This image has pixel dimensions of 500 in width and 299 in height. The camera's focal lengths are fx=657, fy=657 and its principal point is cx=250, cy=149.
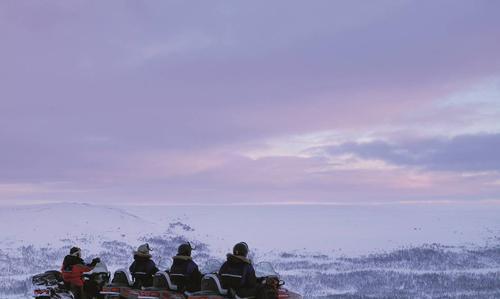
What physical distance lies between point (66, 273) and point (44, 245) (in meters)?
49.7

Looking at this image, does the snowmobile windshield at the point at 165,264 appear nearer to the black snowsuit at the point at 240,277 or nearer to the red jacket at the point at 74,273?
the red jacket at the point at 74,273

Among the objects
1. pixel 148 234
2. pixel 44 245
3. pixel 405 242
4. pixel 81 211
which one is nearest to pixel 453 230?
pixel 405 242

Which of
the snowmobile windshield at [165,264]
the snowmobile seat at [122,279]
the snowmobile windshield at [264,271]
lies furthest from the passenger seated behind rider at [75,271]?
the snowmobile windshield at [264,271]

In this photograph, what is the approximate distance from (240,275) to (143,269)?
163 inches

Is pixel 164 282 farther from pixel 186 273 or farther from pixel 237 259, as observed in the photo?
pixel 237 259

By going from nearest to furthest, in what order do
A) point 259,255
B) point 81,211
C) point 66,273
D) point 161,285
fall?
point 161,285 → point 66,273 → point 259,255 → point 81,211

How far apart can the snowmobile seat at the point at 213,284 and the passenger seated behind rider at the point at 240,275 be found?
0.31ft

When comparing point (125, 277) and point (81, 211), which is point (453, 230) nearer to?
point (81, 211)

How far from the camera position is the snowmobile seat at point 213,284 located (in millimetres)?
12398

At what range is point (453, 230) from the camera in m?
99.2

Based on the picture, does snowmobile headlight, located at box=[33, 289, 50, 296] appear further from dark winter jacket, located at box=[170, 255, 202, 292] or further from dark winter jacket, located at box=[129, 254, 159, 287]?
dark winter jacket, located at box=[170, 255, 202, 292]

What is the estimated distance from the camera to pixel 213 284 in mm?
12500

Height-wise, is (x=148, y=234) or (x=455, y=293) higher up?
(x=148, y=234)

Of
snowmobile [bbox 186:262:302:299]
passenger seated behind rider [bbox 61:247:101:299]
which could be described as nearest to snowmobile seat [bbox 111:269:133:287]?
passenger seated behind rider [bbox 61:247:101:299]
